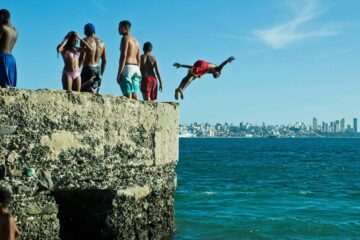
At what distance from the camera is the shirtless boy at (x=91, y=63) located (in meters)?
8.52

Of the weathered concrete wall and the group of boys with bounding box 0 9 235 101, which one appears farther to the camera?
the group of boys with bounding box 0 9 235 101

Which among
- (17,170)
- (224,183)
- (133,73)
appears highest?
(133,73)

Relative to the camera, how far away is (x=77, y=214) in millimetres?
7883

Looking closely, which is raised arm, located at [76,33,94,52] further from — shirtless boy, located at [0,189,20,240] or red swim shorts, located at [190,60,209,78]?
shirtless boy, located at [0,189,20,240]

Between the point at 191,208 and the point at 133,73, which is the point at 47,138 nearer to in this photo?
the point at 133,73

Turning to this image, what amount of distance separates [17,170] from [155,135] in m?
2.39

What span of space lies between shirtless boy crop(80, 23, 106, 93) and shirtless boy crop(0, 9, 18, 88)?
1342mm

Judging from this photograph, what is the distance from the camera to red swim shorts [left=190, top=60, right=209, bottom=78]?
10.1 meters

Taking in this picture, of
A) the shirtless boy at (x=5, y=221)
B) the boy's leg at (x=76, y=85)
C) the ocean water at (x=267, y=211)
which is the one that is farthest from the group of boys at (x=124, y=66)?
the ocean water at (x=267, y=211)

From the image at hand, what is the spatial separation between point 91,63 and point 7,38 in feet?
5.21

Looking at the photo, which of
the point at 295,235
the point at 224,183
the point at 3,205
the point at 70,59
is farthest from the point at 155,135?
the point at 224,183

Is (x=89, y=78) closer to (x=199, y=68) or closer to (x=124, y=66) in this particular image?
(x=124, y=66)

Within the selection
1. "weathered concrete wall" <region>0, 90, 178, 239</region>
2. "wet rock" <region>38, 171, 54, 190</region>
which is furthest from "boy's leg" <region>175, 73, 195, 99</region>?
"wet rock" <region>38, 171, 54, 190</region>

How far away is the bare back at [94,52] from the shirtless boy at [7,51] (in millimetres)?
1372
